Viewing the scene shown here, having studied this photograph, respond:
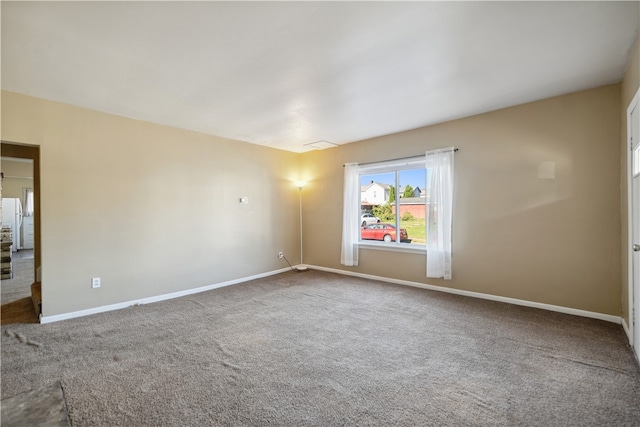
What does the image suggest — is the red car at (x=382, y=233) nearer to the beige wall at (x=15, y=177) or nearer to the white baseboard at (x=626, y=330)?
the white baseboard at (x=626, y=330)

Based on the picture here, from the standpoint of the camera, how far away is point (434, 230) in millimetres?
4324

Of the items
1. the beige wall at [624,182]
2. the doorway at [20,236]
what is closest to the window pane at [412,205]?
the beige wall at [624,182]

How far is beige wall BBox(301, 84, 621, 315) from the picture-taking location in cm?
314

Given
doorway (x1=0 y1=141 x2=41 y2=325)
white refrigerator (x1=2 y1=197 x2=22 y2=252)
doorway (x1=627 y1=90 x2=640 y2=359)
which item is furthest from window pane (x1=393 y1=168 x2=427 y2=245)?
white refrigerator (x1=2 y1=197 x2=22 y2=252)

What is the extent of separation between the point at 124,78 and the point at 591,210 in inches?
205

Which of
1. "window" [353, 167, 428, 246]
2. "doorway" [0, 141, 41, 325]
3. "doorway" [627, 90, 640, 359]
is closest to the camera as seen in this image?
"doorway" [627, 90, 640, 359]

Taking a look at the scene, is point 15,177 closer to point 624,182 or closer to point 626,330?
point 624,182

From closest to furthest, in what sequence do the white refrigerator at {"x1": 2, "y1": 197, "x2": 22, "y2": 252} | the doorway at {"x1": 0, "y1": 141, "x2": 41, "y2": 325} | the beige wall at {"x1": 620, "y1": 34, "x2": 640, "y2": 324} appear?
the beige wall at {"x1": 620, "y1": 34, "x2": 640, "y2": 324}
the doorway at {"x1": 0, "y1": 141, "x2": 41, "y2": 325}
the white refrigerator at {"x1": 2, "y1": 197, "x2": 22, "y2": 252}

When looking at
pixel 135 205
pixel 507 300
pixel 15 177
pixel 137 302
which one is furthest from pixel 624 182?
pixel 15 177

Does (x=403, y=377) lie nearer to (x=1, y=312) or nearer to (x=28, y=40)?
(x=28, y=40)

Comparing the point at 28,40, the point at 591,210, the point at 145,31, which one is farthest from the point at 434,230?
the point at 28,40

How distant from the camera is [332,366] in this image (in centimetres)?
231

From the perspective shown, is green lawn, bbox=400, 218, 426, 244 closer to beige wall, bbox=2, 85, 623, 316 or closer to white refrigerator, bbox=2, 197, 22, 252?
beige wall, bbox=2, 85, 623, 316

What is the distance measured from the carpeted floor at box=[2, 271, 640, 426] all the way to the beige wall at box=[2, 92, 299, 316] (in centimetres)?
59
